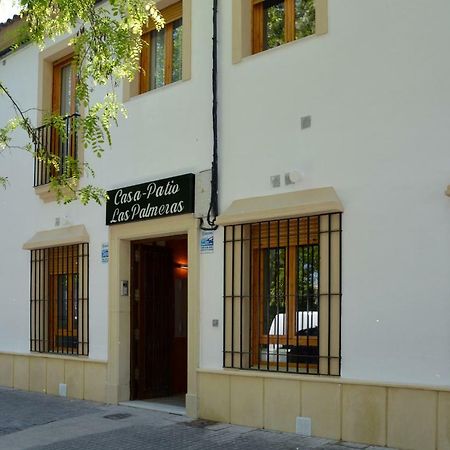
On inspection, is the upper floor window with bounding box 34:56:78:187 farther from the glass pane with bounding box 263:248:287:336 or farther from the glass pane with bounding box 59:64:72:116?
the glass pane with bounding box 263:248:287:336

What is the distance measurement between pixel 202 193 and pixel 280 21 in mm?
2398

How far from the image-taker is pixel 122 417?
9.55 meters

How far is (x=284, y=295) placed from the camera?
27.9ft

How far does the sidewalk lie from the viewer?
7746 millimetres

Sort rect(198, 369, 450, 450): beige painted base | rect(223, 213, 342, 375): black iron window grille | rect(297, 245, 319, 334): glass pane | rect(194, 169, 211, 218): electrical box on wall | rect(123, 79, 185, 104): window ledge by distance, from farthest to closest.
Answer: rect(123, 79, 185, 104): window ledge < rect(194, 169, 211, 218): electrical box on wall < rect(297, 245, 319, 334): glass pane < rect(223, 213, 342, 375): black iron window grille < rect(198, 369, 450, 450): beige painted base

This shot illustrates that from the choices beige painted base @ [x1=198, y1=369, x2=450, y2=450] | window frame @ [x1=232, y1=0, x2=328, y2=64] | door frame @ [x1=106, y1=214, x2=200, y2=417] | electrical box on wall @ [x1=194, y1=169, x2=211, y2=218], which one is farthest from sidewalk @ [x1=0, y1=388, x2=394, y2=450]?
window frame @ [x1=232, y1=0, x2=328, y2=64]

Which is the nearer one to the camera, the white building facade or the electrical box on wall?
the white building facade

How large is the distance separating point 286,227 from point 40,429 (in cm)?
407

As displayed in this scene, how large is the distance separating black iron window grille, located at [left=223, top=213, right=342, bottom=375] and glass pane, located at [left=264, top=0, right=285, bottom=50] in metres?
2.34

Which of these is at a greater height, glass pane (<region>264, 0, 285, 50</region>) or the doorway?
glass pane (<region>264, 0, 285, 50</region>)

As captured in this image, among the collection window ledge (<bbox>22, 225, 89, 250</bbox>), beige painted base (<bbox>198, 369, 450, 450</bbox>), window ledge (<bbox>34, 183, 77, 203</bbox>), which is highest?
window ledge (<bbox>34, 183, 77, 203</bbox>)

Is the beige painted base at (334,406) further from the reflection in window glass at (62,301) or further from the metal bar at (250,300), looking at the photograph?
the reflection in window glass at (62,301)

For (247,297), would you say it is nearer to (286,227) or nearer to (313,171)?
(286,227)

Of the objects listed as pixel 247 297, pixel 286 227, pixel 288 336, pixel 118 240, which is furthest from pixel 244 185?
pixel 118 240
